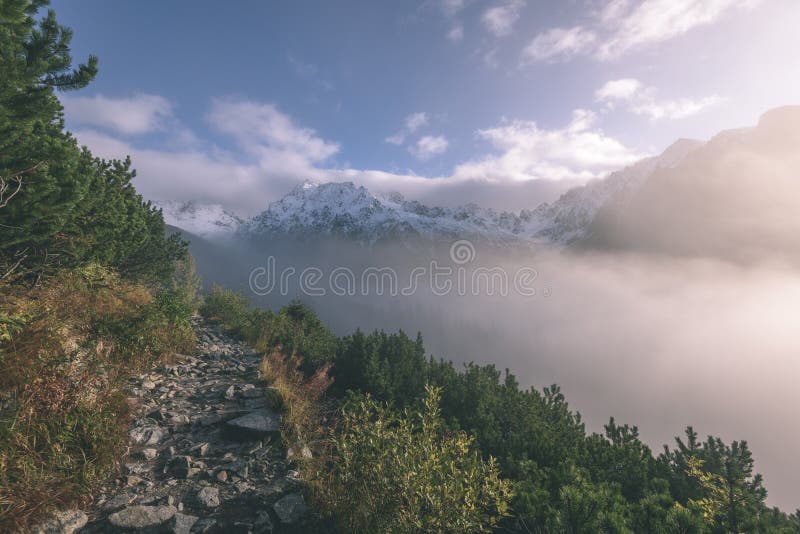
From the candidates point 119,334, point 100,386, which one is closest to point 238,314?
point 119,334

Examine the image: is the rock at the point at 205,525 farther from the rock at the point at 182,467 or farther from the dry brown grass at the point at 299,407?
the dry brown grass at the point at 299,407

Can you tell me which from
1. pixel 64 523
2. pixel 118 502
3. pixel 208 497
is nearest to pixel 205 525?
pixel 208 497

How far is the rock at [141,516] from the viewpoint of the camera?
14.1ft

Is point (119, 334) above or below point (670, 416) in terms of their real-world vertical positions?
above

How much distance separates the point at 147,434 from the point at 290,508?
11.4 feet

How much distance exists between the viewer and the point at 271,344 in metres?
16.3

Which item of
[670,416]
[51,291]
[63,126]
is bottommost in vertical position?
[670,416]

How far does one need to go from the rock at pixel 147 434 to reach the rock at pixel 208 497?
192 centimetres

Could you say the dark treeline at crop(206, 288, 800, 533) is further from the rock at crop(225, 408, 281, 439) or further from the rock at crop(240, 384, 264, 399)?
the rock at crop(240, 384, 264, 399)

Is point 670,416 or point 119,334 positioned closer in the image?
point 119,334

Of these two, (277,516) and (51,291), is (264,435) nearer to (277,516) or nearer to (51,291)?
(277,516)

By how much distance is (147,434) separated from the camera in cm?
632

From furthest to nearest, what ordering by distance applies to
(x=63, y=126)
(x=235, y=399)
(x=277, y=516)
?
(x=63, y=126) < (x=235, y=399) < (x=277, y=516)

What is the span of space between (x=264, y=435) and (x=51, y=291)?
7.46 meters
